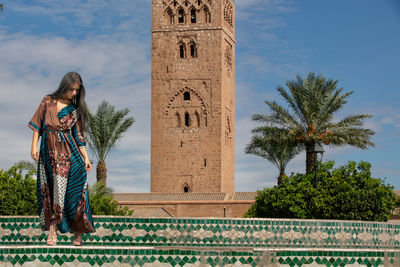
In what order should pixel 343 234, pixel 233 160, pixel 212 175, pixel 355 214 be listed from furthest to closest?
pixel 233 160 → pixel 212 175 → pixel 355 214 → pixel 343 234

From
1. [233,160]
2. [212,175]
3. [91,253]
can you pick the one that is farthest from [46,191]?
[233,160]

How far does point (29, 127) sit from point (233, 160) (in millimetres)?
31138

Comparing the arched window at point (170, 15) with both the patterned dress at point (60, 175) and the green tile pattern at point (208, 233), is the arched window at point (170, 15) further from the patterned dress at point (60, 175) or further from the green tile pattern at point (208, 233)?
the patterned dress at point (60, 175)

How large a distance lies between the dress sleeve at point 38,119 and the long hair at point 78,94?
0.12 m

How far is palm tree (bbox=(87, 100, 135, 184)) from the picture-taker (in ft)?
83.8

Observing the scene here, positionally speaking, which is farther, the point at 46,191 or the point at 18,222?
the point at 18,222

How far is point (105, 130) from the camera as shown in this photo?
2555 centimetres

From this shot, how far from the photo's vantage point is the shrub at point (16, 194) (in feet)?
53.6

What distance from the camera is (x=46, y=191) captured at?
253 inches

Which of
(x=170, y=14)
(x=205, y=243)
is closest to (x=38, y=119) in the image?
(x=205, y=243)

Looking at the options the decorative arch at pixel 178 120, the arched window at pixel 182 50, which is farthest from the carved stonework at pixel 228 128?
the arched window at pixel 182 50

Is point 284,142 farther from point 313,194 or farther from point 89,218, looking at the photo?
point 89,218

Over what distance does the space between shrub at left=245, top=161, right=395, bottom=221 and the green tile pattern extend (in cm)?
814

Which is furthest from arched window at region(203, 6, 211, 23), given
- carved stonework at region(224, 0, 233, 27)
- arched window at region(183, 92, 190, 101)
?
arched window at region(183, 92, 190, 101)
